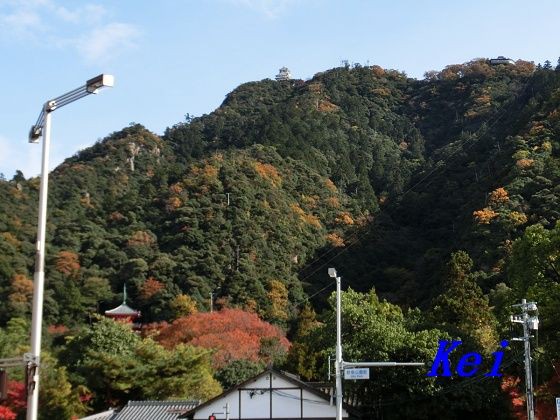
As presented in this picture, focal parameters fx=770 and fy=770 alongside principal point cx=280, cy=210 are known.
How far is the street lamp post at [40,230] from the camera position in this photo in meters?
9.40

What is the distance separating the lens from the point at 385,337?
33281 mm

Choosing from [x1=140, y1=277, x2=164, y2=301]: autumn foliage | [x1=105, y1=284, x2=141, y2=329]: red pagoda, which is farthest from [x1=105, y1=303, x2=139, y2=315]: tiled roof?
[x1=140, y1=277, x2=164, y2=301]: autumn foliage

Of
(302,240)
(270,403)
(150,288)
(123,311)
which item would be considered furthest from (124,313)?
(270,403)

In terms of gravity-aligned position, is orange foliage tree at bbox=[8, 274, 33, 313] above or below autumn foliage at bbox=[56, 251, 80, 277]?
below

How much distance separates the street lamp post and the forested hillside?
23426 mm

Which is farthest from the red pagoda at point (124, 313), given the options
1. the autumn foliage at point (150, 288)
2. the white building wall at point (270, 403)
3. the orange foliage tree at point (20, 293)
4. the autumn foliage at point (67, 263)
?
the white building wall at point (270, 403)

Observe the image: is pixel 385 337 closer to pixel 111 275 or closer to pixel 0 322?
pixel 0 322

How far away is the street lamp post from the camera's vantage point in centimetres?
940

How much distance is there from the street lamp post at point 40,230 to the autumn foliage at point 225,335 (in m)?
39.6

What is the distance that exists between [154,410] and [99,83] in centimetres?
2392

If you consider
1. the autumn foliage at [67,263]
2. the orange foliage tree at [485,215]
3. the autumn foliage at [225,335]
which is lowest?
the autumn foliage at [225,335]

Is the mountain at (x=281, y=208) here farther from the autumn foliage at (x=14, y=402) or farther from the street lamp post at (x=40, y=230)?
the street lamp post at (x=40, y=230)

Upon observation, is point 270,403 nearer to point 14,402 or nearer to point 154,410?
point 154,410

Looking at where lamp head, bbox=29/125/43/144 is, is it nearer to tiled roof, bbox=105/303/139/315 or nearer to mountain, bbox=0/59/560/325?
mountain, bbox=0/59/560/325
